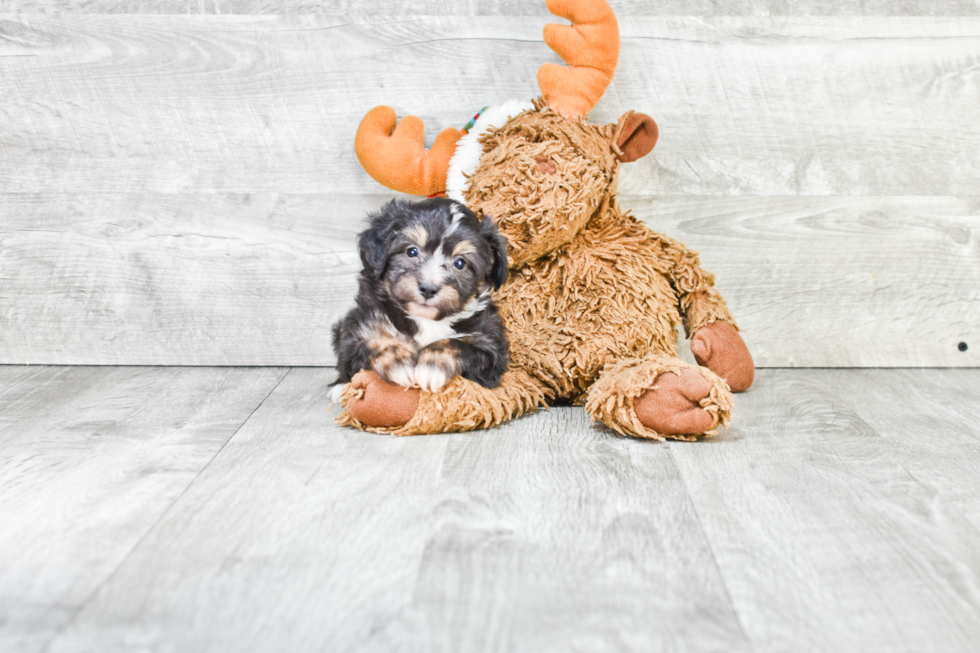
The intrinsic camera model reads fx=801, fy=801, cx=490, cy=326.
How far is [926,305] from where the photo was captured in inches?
85.7

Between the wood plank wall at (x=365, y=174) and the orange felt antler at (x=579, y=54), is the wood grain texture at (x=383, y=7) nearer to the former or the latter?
the wood plank wall at (x=365, y=174)

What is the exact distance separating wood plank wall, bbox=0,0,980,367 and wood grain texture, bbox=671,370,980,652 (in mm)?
432

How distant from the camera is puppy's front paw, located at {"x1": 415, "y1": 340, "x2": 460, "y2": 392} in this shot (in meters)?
1.52

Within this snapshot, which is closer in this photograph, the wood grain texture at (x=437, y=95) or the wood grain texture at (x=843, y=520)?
the wood grain texture at (x=843, y=520)

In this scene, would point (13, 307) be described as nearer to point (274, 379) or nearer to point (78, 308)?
point (78, 308)

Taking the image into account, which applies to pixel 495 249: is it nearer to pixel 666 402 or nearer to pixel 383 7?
pixel 666 402

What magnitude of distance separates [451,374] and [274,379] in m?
0.70

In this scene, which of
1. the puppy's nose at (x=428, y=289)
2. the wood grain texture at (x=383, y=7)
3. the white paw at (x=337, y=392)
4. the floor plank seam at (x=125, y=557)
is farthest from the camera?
the wood grain texture at (x=383, y=7)

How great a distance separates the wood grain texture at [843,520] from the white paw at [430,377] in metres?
0.45

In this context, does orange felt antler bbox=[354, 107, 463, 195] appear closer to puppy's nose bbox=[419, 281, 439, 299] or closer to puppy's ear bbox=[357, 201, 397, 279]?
puppy's ear bbox=[357, 201, 397, 279]

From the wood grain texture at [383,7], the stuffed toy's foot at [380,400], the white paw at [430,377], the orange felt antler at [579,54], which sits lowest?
the stuffed toy's foot at [380,400]

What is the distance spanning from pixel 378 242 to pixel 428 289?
0.46 feet

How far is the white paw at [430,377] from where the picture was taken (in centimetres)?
152

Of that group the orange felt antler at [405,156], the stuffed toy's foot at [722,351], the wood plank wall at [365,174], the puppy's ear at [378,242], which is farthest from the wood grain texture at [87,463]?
the stuffed toy's foot at [722,351]
